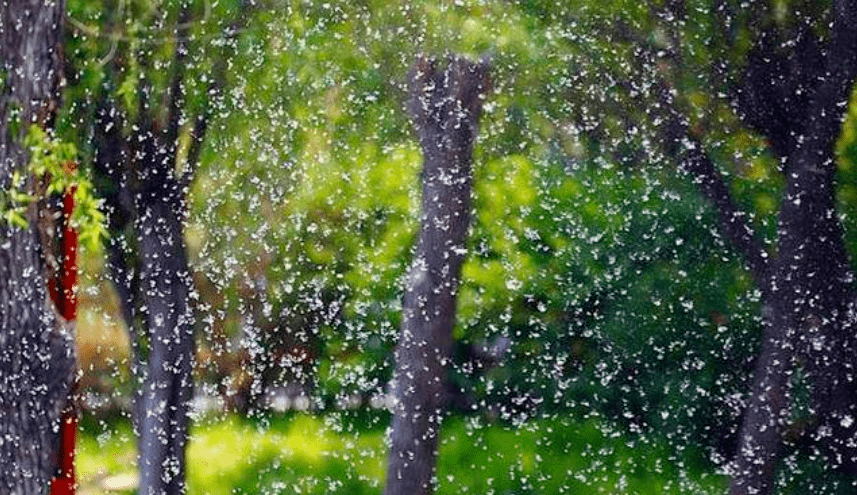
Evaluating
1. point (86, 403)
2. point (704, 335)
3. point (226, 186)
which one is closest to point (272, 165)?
point (226, 186)

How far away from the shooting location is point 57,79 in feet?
22.7

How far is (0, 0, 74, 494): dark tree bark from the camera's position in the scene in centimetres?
670

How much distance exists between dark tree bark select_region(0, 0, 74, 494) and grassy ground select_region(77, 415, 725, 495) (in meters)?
5.33

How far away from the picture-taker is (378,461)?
1317 centimetres

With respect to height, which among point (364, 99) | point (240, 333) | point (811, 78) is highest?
point (240, 333)

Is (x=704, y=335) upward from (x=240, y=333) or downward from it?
downward

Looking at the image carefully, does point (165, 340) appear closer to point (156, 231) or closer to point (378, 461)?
point (156, 231)

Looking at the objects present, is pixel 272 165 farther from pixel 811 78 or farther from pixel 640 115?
pixel 811 78

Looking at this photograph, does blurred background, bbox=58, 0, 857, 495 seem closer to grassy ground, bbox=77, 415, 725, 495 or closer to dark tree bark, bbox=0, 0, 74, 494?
grassy ground, bbox=77, 415, 725, 495

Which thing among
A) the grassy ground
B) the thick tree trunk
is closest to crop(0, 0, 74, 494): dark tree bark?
the thick tree trunk

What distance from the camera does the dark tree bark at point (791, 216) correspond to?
28.2 feet

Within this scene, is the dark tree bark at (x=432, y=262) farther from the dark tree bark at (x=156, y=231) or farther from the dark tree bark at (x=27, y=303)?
the dark tree bark at (x=27, y=303)

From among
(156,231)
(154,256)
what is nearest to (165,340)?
(154,256)

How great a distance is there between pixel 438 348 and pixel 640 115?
78.6 inches
